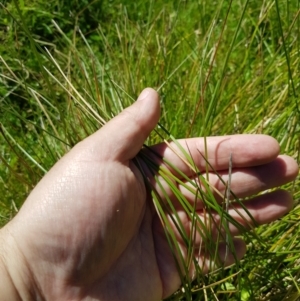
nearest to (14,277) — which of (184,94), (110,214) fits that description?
(110,214)

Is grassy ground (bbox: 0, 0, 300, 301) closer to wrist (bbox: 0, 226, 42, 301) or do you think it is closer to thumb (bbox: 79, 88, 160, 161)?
thumb (bbox: 79, 88, 160, 161)

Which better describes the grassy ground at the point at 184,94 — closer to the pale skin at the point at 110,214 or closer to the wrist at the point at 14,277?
the pale skin at the point at 110,214

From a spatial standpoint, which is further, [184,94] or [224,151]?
[184,94]

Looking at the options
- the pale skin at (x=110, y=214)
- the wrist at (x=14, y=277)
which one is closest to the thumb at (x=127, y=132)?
the pale skin at (x=110, y=214)

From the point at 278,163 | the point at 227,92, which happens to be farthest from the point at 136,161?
the point at 227,92

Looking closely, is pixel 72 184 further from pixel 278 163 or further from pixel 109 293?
pixel 278 163

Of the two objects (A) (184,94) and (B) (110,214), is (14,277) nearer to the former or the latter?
(B) (110,214)
